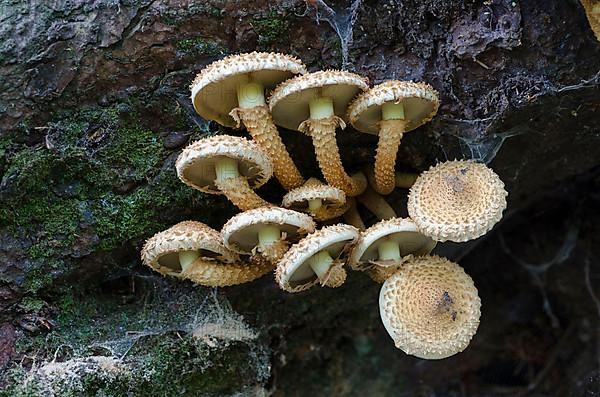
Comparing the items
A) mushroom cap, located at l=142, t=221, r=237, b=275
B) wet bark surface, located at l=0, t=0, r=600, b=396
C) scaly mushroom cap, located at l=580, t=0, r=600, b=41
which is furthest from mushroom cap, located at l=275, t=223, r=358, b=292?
scaly mushroom cap, located at l=580, t=0, r=600, b=41

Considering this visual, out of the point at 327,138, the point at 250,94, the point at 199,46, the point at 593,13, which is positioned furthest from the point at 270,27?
the point at 593,13

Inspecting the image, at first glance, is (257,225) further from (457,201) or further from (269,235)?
(457,201)

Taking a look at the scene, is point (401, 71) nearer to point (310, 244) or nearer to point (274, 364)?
point (310, 244)

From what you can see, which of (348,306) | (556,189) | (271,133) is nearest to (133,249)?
(271,133)

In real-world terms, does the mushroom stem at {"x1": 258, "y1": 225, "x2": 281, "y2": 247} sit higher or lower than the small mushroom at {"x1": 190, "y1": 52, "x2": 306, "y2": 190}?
lower

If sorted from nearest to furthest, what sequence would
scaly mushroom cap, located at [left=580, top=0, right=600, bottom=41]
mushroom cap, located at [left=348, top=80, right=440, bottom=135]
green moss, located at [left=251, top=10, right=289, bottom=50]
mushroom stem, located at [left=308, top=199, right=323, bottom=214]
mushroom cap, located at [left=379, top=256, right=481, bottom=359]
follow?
scaly mushroom cap, located at [left=580, top=0, right=600, bottom=41] → mushroom cap, located at [left=348, top=80, right=440, bottom=135] → mushroom cap, located at [left=379, top=256, right=481, bottom=359] → mushroom stem, located at [left=308, top=199, right=323, bottom=214] → green moss, located at [left=251, top=10, right=289, bottom=50]

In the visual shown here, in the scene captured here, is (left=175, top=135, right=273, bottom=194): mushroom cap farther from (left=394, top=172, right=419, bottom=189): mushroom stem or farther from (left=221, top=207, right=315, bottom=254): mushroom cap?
(left=394, top=172, right=419, bottom=189): mushroom stem

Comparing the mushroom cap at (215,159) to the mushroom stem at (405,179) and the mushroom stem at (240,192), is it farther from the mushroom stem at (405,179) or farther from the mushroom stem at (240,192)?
the mushroom stem at (405,179)
